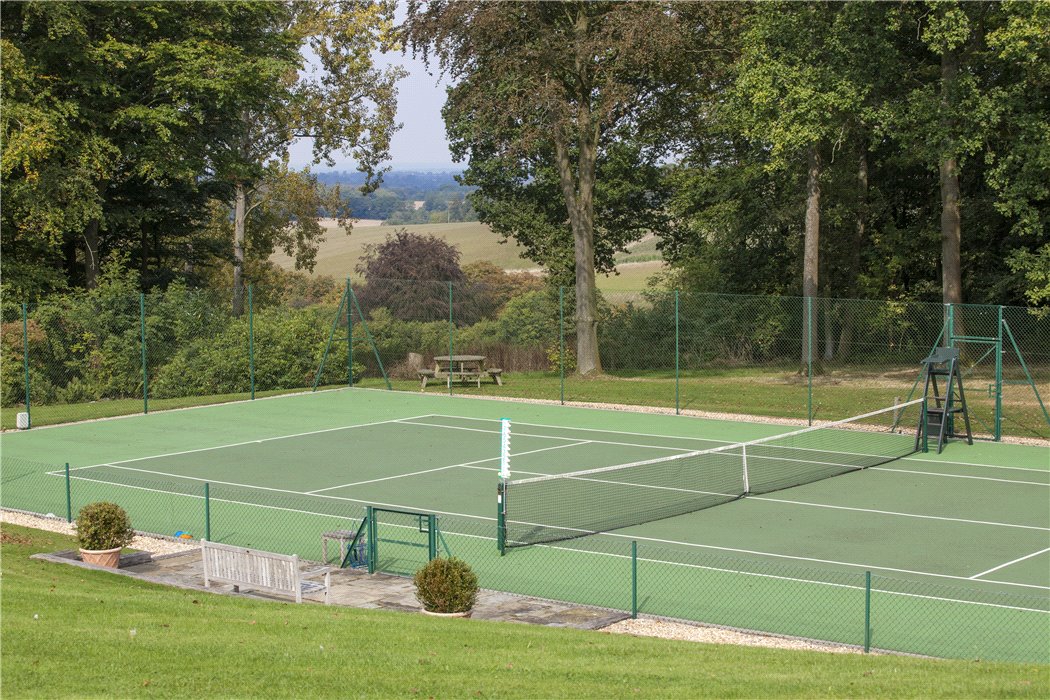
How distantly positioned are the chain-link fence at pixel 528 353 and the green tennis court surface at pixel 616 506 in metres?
3.21

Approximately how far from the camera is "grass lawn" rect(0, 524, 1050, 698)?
877 cm

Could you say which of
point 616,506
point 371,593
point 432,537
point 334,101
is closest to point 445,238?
point 334,101

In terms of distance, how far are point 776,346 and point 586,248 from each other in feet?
20.6

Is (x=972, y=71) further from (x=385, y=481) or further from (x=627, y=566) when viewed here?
(x=627, y=566)

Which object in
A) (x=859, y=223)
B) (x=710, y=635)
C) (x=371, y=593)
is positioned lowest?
(x=710, y=635)

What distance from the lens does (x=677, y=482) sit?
20516 mm

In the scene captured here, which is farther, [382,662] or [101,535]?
[101,535]

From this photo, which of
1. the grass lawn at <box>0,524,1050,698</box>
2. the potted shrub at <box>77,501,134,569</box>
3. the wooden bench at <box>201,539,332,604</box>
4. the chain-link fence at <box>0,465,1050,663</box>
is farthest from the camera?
the potted shrub at <box>77,501,134,569</box>

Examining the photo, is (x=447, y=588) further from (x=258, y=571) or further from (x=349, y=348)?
(x=349, y=348)

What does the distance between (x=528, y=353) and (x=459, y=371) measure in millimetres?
2779

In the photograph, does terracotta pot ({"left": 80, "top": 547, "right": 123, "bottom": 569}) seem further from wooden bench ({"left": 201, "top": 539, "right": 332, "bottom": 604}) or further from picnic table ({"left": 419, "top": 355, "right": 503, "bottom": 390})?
picnic table ({"left": 419, "top": 355, "right": 503, "bottom": 390})

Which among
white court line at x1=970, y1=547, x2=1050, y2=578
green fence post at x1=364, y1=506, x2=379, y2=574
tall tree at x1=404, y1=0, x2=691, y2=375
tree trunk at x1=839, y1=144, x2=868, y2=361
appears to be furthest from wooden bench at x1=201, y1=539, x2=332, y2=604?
tree trunk at x1=839, y1=144, x2=868, y2=361

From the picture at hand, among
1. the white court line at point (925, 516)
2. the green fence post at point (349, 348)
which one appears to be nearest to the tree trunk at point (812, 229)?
the green fence post at point (349, 348)

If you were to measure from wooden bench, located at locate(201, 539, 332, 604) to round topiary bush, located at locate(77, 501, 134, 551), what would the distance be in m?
1.75
